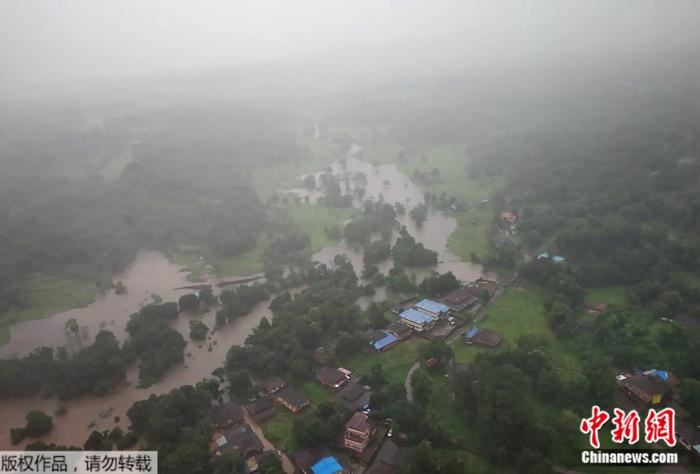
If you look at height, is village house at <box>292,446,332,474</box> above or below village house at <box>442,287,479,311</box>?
below

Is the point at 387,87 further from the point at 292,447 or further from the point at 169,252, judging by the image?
the point at 292,447

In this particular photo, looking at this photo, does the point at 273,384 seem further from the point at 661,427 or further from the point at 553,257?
the point at 553,257

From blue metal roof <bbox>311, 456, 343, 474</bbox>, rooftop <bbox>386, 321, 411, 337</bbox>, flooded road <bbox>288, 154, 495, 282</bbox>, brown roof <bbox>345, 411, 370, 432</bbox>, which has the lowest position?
flooded road <bbox>288, 154, 495, 282</bbox>

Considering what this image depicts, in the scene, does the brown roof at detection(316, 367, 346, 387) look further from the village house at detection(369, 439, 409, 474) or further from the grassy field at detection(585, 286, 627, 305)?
the grassy field at detection(585, 286, 627, 305)

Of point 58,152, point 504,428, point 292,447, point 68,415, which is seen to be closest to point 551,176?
point 504,428

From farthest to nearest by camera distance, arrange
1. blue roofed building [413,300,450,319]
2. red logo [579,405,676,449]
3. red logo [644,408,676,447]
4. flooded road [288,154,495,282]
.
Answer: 1. flooded road [288,154,495,282]
2. blue roofed building [413,300,450,319]
3. red logo [579,405,676,449]
4. red logo [644,408,676,447]

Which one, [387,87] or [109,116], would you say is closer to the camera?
[109,116]

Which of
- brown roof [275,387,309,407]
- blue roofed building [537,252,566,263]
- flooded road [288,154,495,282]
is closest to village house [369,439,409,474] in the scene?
brown roof [275,387,309,407]

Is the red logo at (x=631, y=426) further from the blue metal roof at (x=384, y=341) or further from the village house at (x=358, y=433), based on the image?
the blue metal roof at (x=384, y=341)
